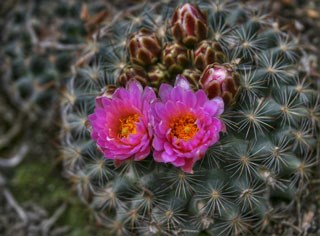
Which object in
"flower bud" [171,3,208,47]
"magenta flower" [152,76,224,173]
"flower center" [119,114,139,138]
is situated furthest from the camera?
"flower bud" [171,3,208,47]

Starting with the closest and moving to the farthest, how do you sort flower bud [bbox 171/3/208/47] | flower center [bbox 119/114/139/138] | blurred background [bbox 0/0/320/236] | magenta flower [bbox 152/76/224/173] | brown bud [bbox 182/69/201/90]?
1. magenta flower [bbox 152/76/224/173]
2. flower center [bbox 119/114/139/138]
3. brown bud [bbox 182/69/201/90]
4. flower bud [bbox 171/3/208/47]
5. blurred background [bbox 0/0/320/236]

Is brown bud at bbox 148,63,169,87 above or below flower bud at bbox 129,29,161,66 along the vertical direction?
below

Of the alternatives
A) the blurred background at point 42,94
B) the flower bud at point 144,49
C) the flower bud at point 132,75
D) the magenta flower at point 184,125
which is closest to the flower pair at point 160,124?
the magenta flower at point 184,125

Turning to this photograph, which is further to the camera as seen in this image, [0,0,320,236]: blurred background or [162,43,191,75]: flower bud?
[0,0,320,236]: blurred background

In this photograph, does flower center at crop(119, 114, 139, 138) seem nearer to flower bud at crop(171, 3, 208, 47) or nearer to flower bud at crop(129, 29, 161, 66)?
flower bud at crop(129, 29, 161, 66)

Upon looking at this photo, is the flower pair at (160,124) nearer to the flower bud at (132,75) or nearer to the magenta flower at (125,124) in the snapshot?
the magenta flower at (125,124)

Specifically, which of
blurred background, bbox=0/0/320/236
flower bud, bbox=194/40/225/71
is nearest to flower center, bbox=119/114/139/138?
flower bud, bbox=194/40/225/71

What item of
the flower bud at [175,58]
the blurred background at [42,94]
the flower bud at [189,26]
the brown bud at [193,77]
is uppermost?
the flower bud at [189,26]

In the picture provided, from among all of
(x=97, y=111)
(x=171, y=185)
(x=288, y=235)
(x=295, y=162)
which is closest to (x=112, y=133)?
(x=97, y=111)
